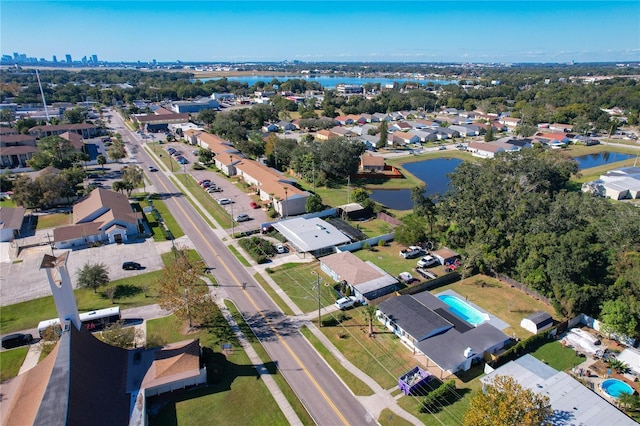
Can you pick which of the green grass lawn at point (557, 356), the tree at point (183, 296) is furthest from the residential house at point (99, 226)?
the green grass lawn at point (557, 356)

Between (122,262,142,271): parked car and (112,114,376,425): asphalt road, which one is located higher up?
(122,262,142,271): parked car

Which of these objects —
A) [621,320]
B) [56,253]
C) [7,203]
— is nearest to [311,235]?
[56,253]

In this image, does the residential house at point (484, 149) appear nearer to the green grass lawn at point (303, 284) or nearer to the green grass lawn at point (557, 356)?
the green grass lawn at point (303, 284)

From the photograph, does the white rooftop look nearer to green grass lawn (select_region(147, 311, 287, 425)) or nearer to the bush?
the bush

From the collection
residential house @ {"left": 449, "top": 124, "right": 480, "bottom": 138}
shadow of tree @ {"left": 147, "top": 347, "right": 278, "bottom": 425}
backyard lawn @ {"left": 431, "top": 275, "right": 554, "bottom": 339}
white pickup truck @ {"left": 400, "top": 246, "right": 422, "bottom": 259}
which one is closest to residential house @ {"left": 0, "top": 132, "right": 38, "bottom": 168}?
shadow of tree @ {"left": 147, "top": 347, "right": 278, "bottom": 425}

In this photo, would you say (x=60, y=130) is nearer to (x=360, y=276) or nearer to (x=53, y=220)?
(x=53, y=220)
